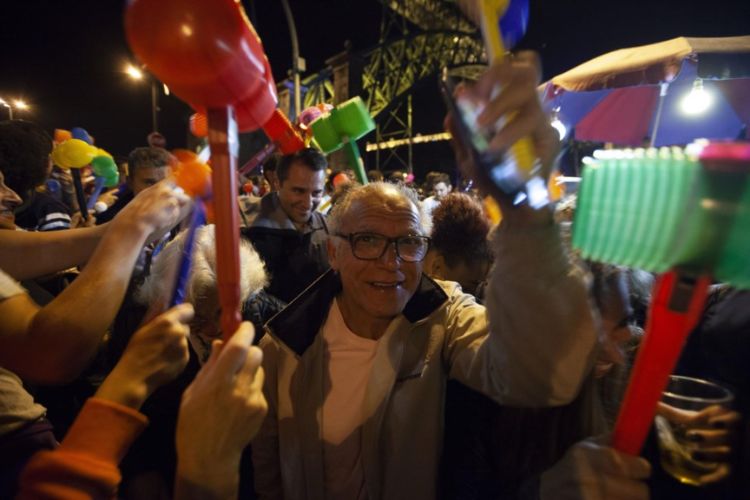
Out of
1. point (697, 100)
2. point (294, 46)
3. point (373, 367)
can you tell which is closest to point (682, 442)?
point (373, 367)

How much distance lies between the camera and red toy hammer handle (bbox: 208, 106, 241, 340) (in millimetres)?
851

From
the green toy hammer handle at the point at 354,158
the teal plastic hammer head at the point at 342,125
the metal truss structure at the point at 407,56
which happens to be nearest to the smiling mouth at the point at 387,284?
the green toy hammer handle at the point at 354,158

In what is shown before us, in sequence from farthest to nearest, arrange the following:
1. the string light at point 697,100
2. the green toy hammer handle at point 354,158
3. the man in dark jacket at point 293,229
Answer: the string light at point 697,100, the man in dark jacket at point 293,229, the green toy hammer handle at point 354,158

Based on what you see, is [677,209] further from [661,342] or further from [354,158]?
[354,158]

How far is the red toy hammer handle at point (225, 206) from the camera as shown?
2.79 feet

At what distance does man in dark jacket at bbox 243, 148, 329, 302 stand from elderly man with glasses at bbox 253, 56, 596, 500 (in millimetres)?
1559

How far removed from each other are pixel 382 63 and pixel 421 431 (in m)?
20.1

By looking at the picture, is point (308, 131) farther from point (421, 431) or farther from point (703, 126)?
point (703, 126)

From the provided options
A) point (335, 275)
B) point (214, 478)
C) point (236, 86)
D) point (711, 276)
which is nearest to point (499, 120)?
point (711, 276)

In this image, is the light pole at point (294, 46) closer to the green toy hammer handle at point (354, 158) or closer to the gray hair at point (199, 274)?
the green toy hammer handle at point (354, 158)

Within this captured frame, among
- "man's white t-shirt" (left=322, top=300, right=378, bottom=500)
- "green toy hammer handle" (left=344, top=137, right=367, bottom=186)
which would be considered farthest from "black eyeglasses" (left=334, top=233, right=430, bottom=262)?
"green toy hammer handle" (left=344, top=137, right=367, bottom=186)

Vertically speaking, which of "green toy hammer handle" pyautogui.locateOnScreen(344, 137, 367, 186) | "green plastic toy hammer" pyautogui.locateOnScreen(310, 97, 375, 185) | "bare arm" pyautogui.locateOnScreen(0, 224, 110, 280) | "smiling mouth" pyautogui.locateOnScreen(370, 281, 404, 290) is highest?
"green plastic toy hammer" pyautogui.locateOnScreen(310, 97, 375, 185)

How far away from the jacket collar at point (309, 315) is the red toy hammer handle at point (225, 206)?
863 mm

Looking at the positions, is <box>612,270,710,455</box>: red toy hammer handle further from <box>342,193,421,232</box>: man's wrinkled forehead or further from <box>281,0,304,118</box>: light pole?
<box>281,0,304,118</box>: light pole
